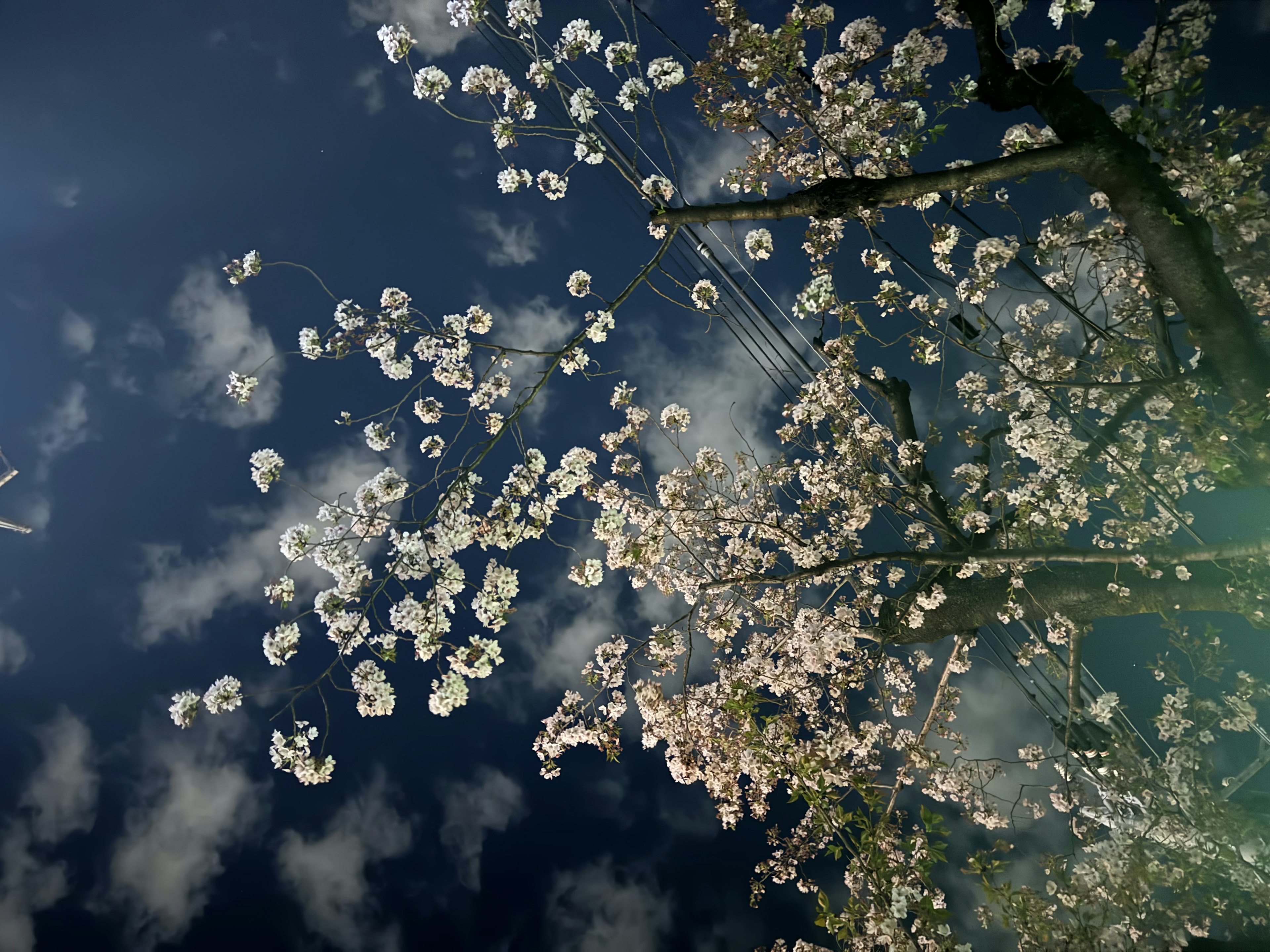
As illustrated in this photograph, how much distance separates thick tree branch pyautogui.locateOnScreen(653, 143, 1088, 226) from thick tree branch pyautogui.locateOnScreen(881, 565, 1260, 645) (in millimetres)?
4182

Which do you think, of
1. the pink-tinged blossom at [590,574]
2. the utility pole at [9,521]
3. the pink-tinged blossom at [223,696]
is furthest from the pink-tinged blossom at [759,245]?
the utility pole at [9,521]

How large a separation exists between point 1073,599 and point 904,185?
502cm

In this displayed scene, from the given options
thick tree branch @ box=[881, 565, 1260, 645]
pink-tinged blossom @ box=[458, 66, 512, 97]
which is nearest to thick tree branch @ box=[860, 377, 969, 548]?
thick tree branch @ box=[881, 565, 1260, 645]

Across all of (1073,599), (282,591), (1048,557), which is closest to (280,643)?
(282,591)

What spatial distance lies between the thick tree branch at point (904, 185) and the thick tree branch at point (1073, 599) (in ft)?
13.7

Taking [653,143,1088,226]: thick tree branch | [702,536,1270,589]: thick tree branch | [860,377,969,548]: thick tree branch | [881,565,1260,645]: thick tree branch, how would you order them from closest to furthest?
[653,143,1088,226]: thick tree branch, [702,536,1270,589]: thick tree branch, [881,565,1260,645]: thick tree branch, [860,377,969,548]: thick tree branch

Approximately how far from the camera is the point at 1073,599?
19.5 feet

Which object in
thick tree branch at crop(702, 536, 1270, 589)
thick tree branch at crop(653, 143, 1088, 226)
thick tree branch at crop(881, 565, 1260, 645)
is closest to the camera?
thick tree branch at crop(653, 143, 1088, 226)

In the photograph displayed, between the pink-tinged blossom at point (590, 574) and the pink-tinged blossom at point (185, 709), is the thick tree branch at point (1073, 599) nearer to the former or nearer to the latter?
the pink-tinged blossom at point (590, 574)

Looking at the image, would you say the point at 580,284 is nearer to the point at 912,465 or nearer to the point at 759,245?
the point at 759,245

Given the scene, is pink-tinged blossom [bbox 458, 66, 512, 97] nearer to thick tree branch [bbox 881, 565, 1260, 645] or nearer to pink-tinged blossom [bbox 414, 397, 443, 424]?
pink-tinged blossom [bbox 414, 397, 443, 424]

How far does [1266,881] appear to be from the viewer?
5.38 meters

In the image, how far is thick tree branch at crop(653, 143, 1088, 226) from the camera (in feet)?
13.2

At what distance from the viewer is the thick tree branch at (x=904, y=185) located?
13.2 ft
